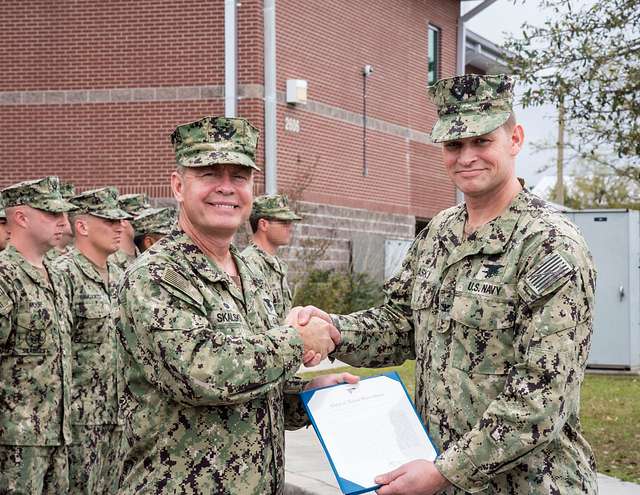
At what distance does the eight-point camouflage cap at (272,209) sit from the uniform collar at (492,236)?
5.28 metres

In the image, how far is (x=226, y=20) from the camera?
1658 cm

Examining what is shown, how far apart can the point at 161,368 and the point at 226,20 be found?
14020 millimetres

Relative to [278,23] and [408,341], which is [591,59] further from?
[278,23]

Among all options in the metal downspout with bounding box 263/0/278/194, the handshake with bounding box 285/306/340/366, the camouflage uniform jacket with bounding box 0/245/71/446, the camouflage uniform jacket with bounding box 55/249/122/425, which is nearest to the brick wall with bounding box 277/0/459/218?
the metal downspout with bounding box 263/0/278/194

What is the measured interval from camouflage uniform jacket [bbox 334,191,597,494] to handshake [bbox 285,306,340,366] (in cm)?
40

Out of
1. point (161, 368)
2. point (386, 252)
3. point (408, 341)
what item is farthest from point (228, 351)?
point (386, 252)

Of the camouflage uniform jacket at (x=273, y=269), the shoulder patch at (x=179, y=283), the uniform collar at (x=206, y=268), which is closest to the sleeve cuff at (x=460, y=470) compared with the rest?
the uniform collar at (x=206, y=268)

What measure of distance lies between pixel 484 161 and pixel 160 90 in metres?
14.2

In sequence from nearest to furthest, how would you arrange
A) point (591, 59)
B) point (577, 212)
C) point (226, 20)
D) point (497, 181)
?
point (497, 181), point (591, 59), point (577, 212), point (226, 20)

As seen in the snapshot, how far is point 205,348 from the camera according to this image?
10.7 feet

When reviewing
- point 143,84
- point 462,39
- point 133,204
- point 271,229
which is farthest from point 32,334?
point 462,39

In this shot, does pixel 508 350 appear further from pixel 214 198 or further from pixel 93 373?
pixel 93 373

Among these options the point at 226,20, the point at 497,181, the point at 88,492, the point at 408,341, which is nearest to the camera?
the point at 497,181

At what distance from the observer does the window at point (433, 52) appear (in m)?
23.8
